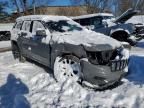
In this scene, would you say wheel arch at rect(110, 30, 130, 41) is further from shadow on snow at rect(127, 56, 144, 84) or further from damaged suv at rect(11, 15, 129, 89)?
damaged suv at rect(11, 15, 129, 89)

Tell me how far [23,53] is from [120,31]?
6256mm

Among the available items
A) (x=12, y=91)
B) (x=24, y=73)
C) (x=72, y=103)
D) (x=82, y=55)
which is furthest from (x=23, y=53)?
(x=72, y=103)

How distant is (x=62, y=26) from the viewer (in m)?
7.51

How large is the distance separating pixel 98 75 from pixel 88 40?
0.98m

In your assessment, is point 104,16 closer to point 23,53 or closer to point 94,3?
point 23,53

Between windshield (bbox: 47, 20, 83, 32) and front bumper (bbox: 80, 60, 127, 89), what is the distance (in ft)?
5.94

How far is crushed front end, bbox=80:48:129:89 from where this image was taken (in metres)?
5.59

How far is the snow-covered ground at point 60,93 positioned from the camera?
5.13m

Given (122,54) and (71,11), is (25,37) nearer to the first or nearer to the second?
(122,54)

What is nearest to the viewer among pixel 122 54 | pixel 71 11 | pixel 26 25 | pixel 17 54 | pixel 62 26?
pixel 122 54

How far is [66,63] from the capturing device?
6.29 meters

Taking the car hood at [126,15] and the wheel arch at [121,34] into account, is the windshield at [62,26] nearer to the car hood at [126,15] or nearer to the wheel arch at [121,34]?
the car hood at [126,15]

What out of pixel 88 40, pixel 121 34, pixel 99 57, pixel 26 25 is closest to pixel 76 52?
pixel 88 40

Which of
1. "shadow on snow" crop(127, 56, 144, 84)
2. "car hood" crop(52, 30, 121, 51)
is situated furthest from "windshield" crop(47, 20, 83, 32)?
"shadow on snow" crop(127, 56, 144, 84)
